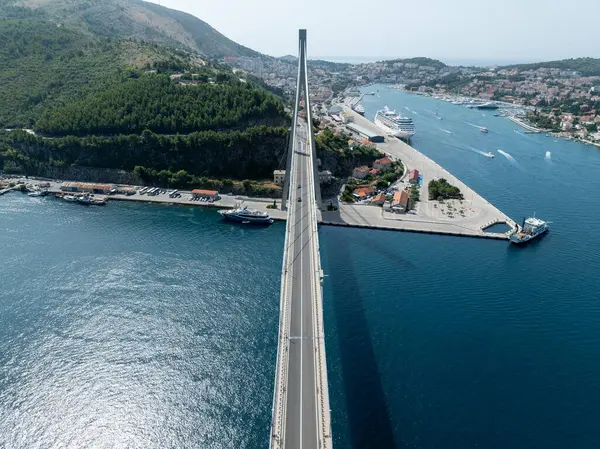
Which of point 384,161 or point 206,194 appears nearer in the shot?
point 206,194

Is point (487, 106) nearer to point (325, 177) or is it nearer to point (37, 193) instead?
point (325, 177)

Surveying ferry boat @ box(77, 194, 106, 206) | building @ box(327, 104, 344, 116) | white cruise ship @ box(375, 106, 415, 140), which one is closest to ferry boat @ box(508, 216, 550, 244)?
white cruise ship @ box(375, 106, 415, 140)

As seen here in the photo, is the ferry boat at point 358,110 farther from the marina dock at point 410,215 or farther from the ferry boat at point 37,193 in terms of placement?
the ferry boat at point 37,193

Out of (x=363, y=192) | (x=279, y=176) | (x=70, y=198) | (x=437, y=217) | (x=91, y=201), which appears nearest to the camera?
(x=437, y=217)

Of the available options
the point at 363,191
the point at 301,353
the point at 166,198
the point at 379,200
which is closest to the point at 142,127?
the point at 166,198

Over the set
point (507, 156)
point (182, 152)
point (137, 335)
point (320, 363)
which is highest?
point (182, 152)

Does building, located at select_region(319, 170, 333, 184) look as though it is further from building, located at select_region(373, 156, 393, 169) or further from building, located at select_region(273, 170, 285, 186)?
building, located at select_region(373, 156, 393, 169)

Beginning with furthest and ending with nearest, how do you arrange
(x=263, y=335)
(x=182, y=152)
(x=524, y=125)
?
(x=524, y=125), (x=182, y=152), (x=263, y=335)
